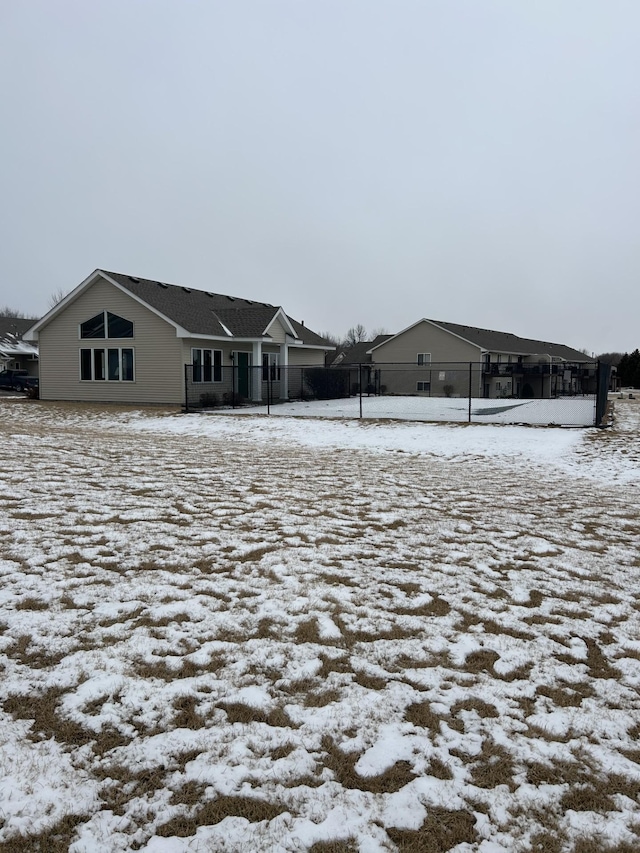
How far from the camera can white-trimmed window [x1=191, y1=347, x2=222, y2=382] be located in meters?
23.8

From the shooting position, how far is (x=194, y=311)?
2547 centimetres

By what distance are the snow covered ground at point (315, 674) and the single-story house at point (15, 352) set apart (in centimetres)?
→ 3915

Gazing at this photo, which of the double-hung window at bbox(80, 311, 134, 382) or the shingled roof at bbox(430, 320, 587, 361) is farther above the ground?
the shingled roof at bbox(430, 320, 587, 361)

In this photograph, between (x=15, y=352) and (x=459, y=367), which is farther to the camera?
(x=15, y=352)

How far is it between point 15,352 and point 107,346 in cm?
2100

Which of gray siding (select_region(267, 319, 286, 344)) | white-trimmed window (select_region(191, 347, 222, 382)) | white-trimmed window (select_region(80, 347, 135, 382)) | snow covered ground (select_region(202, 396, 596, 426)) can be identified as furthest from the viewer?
gray siding (select_region(267, 319, 286, 344))

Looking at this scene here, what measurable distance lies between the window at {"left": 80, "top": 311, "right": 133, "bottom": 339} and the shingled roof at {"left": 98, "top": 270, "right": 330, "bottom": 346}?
4.74 ft

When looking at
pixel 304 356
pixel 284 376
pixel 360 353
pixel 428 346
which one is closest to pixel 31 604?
pixel 284 376

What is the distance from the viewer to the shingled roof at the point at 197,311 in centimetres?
2373

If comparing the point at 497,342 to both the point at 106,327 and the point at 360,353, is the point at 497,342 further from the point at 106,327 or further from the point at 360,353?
the point at 106,327

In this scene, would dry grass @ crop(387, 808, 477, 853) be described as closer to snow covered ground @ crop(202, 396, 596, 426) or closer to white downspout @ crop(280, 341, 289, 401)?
snow covered ground @ crop(202, 396, 596, 426)

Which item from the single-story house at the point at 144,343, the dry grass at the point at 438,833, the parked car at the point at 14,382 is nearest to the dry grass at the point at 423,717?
the dry grass at the point at 438,833

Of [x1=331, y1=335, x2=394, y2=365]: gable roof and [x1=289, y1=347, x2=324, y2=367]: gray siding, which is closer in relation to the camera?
[x1=289, y1=347, x2=324, y2=367]: gray siding

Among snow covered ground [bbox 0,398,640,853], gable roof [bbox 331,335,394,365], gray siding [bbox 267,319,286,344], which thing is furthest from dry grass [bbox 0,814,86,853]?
gable roof [bbox 331,335,394,365]
